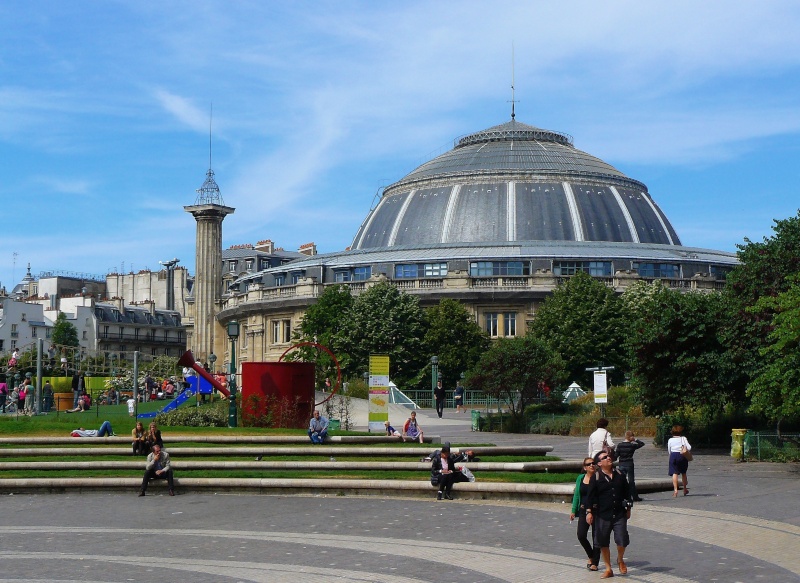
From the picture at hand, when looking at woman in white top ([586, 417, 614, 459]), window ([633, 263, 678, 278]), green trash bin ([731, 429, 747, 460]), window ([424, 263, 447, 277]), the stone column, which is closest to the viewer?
woman in white top ([586, 417, 614, 459])

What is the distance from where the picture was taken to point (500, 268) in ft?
330

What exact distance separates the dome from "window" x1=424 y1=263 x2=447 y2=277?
1017 centimetres

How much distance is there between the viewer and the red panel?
1709 inches

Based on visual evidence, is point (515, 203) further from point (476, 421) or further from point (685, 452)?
point (685, 452)

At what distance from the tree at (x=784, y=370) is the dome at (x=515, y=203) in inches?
2974

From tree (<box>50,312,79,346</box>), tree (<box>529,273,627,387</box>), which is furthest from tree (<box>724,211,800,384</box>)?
tree (<box>50,312,79,346</box>)

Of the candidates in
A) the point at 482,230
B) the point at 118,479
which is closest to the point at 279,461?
the point at 118,479

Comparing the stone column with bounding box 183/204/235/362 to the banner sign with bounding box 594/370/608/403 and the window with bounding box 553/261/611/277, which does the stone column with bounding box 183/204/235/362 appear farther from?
the banner sign with bounding box 594/370/608/403

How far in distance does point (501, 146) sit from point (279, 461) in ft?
319

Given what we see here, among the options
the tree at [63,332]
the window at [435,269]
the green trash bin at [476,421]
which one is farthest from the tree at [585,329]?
the tree at [63,332]

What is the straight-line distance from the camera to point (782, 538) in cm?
2072

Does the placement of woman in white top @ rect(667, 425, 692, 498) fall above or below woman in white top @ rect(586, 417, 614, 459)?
below

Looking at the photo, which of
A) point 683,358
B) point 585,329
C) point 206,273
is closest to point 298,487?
point 683,358

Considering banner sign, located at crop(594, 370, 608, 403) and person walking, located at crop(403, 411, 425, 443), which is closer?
person walking, located at crop(403, 411, 425, 443)
